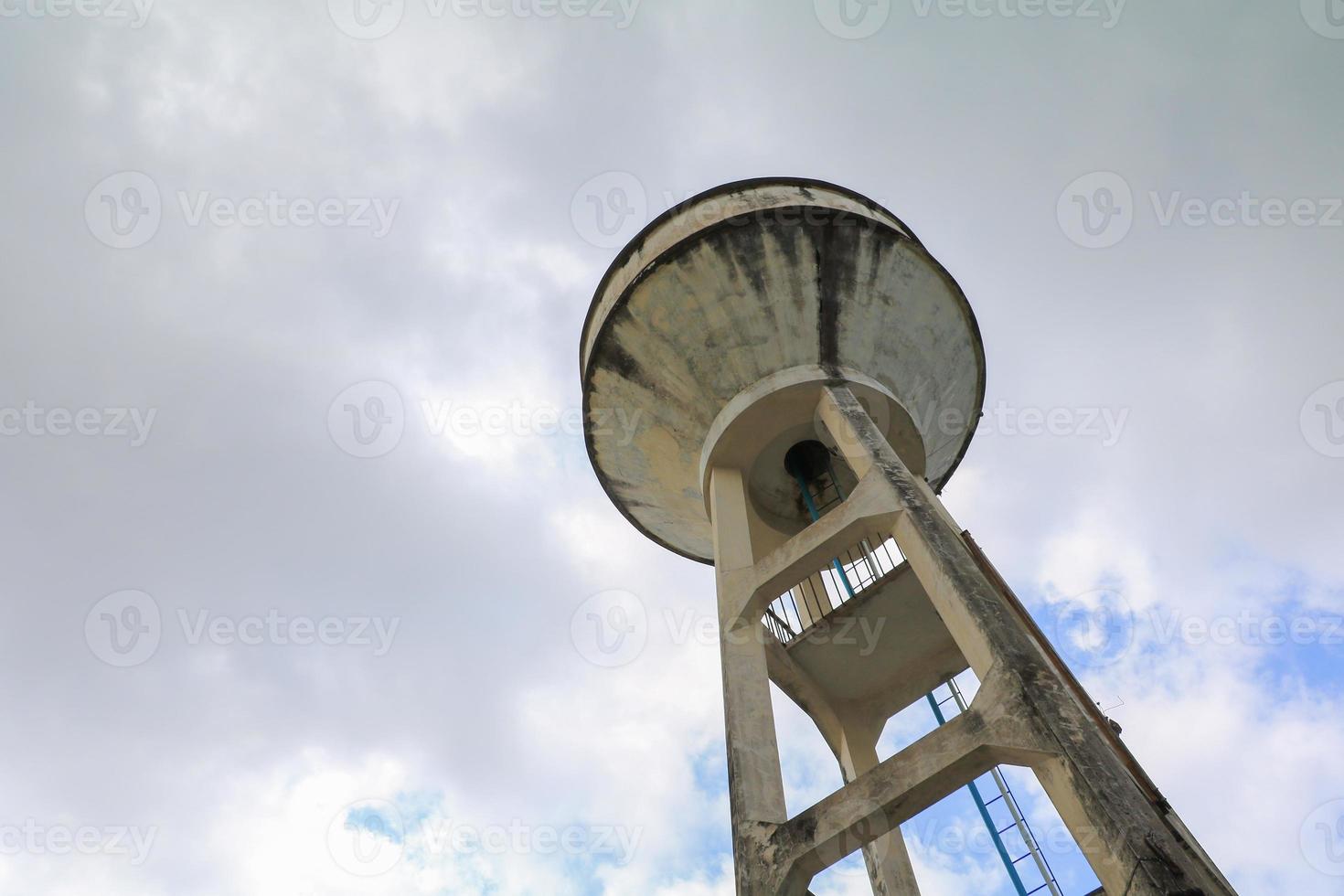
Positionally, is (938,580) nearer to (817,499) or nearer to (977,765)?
(977,765)

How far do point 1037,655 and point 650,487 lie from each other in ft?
19.4

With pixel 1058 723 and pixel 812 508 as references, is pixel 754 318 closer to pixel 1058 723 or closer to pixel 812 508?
pixel 812 508

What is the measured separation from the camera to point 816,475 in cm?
1028

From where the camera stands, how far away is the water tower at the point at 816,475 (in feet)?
18.3

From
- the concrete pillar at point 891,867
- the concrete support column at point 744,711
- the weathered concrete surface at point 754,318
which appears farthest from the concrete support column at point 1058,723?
the weathered concrete surface at point 754,318

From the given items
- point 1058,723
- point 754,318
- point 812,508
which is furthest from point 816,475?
point 1058,723

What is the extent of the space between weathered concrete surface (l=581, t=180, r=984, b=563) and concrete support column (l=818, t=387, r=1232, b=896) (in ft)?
7.94

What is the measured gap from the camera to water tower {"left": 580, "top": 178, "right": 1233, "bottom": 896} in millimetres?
5578

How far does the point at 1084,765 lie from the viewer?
4.68 metres

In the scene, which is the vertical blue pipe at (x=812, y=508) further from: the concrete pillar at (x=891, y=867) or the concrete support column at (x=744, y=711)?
the concrete pillar at (x=891, y=867)

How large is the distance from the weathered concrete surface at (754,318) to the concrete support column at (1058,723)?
7.94 ft

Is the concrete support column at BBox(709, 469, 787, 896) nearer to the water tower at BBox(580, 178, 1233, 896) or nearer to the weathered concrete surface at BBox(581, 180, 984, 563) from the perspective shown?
the water tower at BBox(580, 178, 1233, 896)

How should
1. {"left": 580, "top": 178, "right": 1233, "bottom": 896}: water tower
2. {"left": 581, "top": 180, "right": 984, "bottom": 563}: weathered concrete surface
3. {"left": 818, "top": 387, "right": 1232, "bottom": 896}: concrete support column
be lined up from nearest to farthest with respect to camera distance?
{"left": 818, "top": 387, "right": 1232, "bottom": 896}: concrete support column → {"left": 580, "top": 178, "right": 1233, "bottom": 896}: water tower → {"left": 581, "top": 180, "right": 984, "bottom": 563}: weathered concrete surface

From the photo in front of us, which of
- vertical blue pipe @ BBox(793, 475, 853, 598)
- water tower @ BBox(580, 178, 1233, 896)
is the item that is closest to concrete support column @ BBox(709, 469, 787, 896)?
water tower @ BBox(580, 178, 1233, 896)
